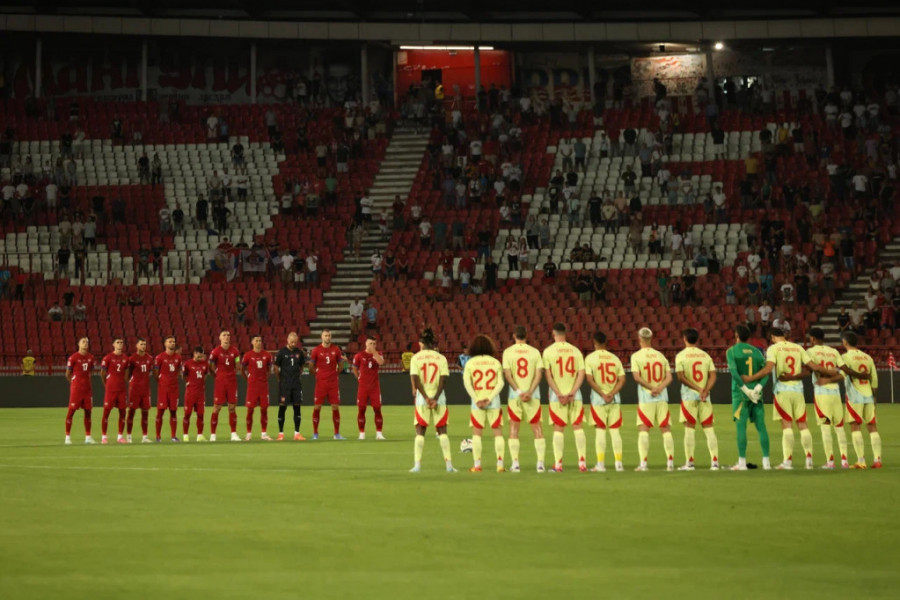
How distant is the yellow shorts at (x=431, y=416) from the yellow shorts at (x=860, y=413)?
18.4 ft

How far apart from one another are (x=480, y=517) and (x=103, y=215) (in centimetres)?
3648

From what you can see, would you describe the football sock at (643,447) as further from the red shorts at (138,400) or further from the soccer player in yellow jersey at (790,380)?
the red shorts at (138,400)

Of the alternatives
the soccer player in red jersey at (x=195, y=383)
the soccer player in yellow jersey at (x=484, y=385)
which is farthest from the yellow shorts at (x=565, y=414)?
the soccer player in red jersey at (x=195, y=383)

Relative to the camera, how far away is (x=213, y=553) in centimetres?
1110

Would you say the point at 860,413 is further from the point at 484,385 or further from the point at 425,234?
the point at 425,234

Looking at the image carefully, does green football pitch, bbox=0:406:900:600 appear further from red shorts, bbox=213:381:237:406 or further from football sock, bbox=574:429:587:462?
red shorts, bbox=213:381:237:406

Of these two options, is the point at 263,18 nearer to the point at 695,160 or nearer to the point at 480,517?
the point at 695,160

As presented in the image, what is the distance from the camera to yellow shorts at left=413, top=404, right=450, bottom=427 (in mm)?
17453

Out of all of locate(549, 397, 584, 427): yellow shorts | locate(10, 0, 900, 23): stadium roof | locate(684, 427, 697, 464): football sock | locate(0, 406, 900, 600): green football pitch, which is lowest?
locate(0, 406, 900, 600): green football pitch

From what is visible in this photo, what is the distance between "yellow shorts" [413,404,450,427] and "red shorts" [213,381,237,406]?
8.32 m

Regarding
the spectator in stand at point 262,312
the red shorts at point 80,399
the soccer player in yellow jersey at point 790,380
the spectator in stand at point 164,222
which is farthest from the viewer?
the spectator in stand at point 164,222

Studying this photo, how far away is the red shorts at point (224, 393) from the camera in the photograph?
24984mm

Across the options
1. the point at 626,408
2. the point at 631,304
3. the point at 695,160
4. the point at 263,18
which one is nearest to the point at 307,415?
the point at 626,408

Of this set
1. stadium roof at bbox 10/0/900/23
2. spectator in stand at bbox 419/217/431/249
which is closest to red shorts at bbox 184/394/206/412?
spectator in stand at bbox 419/217/431/249
